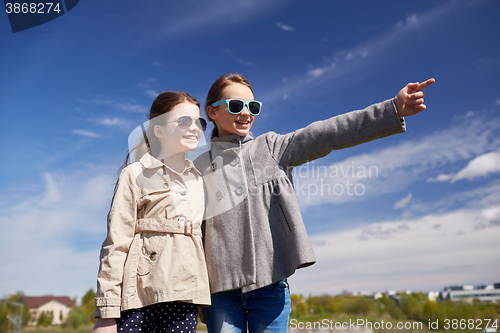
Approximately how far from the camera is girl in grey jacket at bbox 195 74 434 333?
2051 millimetres

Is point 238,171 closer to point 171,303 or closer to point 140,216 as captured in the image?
point 140,216

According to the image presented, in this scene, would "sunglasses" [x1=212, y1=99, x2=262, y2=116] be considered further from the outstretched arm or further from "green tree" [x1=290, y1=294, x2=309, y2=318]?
"green tree" [x1=290, y1=294, x2=309, y2=318]

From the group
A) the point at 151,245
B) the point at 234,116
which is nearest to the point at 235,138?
the point at 234,116

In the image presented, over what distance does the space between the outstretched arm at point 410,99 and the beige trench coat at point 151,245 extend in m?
1.38

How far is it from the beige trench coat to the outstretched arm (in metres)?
1.38

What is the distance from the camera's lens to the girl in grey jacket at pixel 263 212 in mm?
2051

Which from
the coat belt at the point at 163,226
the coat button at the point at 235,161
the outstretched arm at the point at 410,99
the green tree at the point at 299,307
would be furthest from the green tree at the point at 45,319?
the outstretched arm at the point at 410,99

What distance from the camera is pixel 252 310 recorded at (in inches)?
87.5

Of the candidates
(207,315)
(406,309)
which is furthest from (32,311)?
(207,315)

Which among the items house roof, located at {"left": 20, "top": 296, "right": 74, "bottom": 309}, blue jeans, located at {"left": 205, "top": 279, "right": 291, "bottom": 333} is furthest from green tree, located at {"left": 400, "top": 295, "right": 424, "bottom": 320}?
house roof, located at {"left": 20, "top": 296, "right": 74, "bottom": 309}

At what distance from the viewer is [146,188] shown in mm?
2186

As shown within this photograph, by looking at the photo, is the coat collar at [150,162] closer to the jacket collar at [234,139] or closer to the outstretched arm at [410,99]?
the jacket collar at [234,139]

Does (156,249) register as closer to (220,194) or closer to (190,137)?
(220,194)

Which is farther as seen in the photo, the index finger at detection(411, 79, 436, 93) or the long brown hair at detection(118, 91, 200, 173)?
the long brown hair at detection(118, 91, 200, 173)
